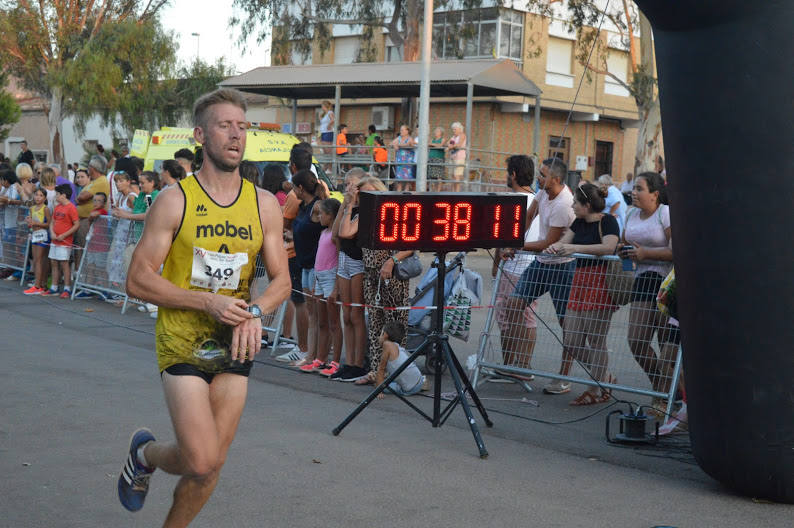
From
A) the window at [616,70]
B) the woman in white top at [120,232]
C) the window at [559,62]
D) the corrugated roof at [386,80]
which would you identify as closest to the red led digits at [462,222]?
the woman in white top at [120,232]

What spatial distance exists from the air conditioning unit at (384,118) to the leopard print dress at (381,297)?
1276 inches

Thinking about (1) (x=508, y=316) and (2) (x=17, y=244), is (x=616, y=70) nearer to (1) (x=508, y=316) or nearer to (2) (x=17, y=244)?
(2) (x=17, y=244)

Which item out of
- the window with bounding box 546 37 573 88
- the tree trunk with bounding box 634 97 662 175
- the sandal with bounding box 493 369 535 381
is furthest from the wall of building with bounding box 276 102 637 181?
the sandal with bounding box 493 369 535 381

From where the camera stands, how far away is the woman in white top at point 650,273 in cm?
808

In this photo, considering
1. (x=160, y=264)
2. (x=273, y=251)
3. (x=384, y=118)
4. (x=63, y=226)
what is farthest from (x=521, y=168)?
(x=384, y=118)

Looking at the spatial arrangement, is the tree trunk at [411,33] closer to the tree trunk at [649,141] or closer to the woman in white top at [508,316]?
the tree trunk at [649,141]

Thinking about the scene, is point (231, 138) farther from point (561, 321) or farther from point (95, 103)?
point (95, 103)

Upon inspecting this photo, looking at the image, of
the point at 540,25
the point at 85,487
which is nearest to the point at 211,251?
the point at 85,487

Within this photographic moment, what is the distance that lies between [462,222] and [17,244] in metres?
11.5

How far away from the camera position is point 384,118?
41750 millimetres

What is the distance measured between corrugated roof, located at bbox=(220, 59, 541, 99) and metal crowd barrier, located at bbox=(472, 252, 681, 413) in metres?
19.1

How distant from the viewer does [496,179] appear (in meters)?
30.3

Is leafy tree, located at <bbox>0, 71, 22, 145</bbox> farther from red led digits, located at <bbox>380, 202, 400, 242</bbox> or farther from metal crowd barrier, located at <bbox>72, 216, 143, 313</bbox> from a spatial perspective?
red led digits, located at <bbox>380, 202, 400, 242</bbox>

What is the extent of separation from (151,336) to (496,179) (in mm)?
19408
